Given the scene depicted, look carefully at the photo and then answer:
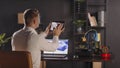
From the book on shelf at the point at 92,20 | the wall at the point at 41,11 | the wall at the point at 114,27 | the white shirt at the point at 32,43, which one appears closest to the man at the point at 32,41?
the white shirt at the point at 32,43

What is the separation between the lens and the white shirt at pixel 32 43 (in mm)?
2713

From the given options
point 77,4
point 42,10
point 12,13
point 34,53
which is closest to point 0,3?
point 12,13

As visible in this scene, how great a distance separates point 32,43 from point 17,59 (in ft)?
0.70

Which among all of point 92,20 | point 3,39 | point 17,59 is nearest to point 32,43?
point 17,59

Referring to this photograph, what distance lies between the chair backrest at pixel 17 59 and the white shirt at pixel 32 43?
125 millimetres

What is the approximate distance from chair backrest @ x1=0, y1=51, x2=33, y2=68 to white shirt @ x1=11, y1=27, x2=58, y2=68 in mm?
125

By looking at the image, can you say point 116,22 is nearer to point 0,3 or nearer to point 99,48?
point 99,48

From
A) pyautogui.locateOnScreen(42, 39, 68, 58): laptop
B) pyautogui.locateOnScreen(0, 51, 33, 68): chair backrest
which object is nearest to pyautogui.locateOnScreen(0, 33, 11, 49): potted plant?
pyautogui.locateOnScreen(42, 39, 68, 58): laptop

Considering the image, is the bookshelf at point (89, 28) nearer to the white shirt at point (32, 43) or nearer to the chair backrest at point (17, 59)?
the white shirt at point (32, 43)

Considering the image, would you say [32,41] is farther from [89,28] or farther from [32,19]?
[89,28]

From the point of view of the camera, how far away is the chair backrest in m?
2.59

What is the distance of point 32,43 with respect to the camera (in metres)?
2.71

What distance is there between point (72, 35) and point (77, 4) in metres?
0.59

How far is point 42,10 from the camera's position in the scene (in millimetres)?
5492
